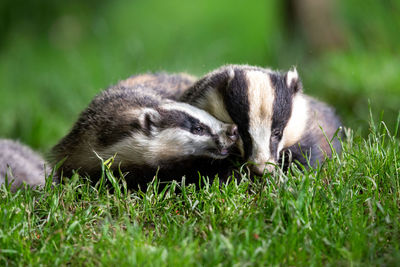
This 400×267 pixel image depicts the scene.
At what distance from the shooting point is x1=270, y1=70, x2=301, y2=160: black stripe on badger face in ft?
13.7

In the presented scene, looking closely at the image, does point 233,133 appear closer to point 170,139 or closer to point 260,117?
point 260,117

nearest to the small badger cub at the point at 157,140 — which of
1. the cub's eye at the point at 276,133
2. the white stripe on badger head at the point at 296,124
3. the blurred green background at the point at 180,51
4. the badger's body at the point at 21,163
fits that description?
the cub's eye at the point at 276,133

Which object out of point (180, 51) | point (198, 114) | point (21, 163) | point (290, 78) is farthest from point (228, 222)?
point (180, 51)

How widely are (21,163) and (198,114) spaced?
2035 millimetres

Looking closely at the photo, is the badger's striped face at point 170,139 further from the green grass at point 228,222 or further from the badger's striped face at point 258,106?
the green grass at point 228,222

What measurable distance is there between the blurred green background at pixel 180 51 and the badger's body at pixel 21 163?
137 cm

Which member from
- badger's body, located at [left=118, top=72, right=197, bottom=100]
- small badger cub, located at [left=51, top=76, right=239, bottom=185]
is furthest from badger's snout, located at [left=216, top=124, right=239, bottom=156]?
badger's body, located at [left=118, top=72, right=197, bottom=100]

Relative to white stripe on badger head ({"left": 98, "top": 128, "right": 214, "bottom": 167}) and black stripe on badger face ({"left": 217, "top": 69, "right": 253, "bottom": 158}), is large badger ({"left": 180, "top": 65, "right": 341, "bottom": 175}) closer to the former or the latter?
black stripe on badger face ({"left": 217, "top": 69, "right": 253, "bottom": 158})

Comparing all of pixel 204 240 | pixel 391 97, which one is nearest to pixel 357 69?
Answer: pixel 391 97

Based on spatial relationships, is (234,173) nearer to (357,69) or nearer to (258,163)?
(258,163)

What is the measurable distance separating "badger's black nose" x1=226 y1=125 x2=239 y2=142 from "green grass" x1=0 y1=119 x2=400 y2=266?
34 cm

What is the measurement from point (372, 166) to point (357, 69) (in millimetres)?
4102

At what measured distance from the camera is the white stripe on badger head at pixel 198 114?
13.9 feet

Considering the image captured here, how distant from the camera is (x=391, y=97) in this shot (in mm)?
6914
